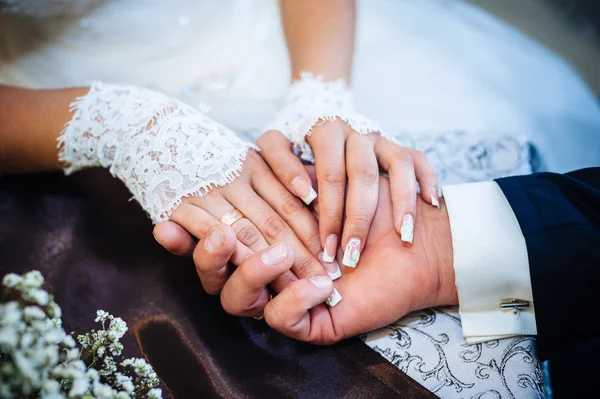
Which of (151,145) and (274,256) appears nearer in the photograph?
(274,256)

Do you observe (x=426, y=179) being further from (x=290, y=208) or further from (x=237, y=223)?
(x=237, y=223)

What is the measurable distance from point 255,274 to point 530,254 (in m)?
0.50

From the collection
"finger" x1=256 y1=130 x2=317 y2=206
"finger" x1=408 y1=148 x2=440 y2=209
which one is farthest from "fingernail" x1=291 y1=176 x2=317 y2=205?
"finger" x1=408 y1=148 x2=440 y2=209

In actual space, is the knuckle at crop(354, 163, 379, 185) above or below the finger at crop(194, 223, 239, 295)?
above

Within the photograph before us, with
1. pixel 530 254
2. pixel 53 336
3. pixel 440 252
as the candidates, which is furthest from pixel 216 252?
pixel 530 254

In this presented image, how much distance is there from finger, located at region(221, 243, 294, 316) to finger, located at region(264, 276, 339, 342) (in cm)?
4

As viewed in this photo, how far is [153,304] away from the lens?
0.89m

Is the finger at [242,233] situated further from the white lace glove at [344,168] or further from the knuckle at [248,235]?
the white lace glove at [344,168]

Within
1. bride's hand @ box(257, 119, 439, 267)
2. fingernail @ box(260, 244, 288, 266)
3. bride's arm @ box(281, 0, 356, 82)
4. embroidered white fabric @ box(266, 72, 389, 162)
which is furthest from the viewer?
bride's arm @ box(281, 0, 356, 82)

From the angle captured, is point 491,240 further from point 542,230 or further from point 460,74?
point 460,74

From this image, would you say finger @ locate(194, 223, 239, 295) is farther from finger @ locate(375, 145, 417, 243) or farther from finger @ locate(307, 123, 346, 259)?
finger @ locate(375, 145, 417, 243)

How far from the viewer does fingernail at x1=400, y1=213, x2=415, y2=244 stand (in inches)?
33.1

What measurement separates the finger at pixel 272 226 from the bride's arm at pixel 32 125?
48cm

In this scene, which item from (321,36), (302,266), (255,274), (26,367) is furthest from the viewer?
(321,36)
